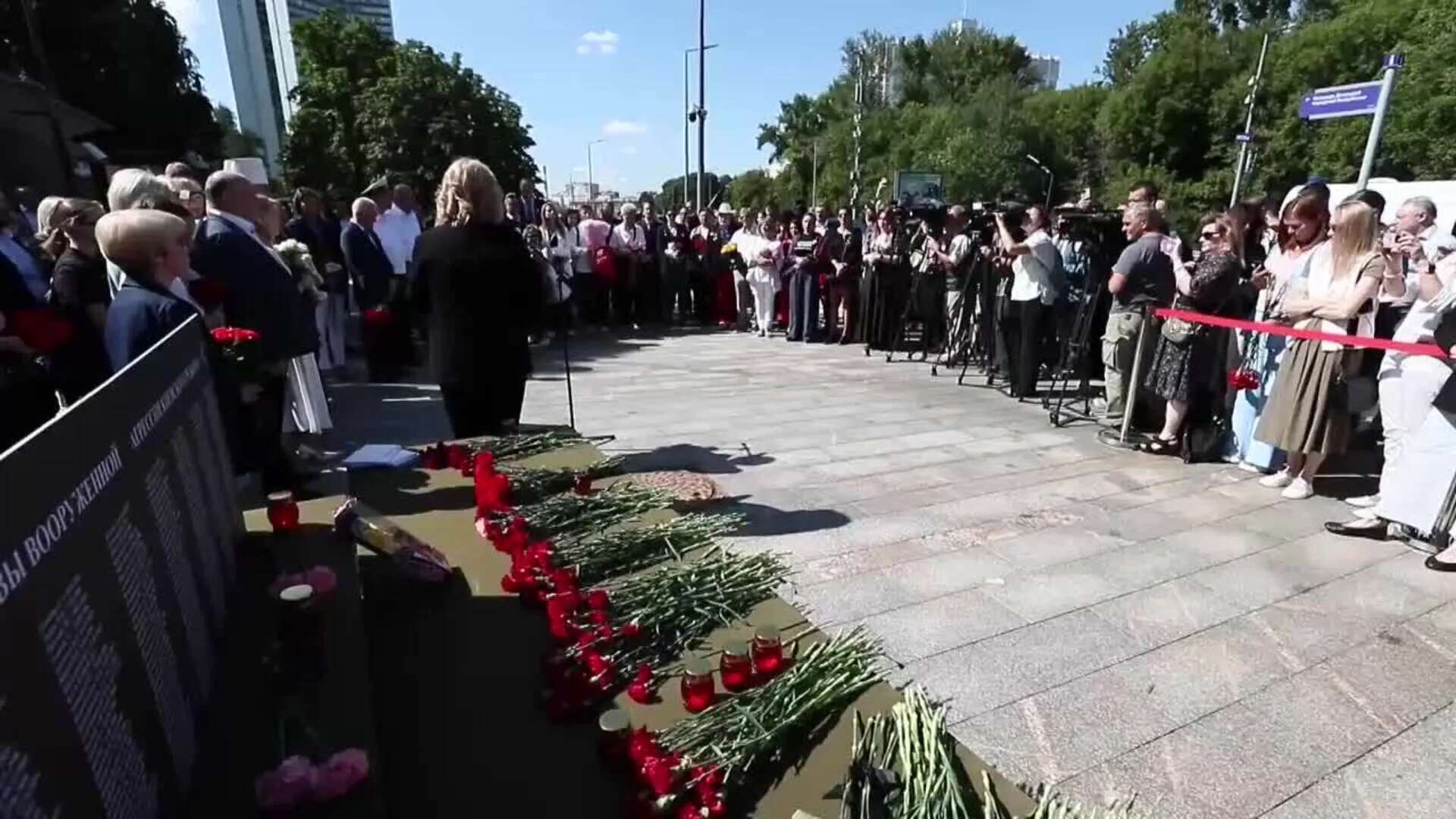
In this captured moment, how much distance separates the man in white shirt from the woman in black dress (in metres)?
7.15

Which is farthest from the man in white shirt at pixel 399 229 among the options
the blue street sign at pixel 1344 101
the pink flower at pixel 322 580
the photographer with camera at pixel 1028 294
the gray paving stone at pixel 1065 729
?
the blue street sign at pixel 1344 101

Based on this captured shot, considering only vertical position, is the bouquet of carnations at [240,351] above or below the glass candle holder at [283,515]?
above

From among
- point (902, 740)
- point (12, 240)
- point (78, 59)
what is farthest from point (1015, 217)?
point (78, 59)

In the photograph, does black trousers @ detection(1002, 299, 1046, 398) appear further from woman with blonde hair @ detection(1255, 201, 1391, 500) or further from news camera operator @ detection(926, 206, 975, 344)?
woman with blonde hair @ detection(1255, 201, 1391, 500)

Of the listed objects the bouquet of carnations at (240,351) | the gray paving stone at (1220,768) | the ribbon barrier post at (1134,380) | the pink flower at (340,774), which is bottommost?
the gray paving stone at (1220,768)

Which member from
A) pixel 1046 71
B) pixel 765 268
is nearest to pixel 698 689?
pixel 765 268

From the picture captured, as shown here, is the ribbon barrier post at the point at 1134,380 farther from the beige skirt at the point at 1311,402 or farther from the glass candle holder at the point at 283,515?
the glass candle holder at the point at 283,515

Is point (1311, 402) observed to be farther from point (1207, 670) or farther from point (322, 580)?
point (322, 580)

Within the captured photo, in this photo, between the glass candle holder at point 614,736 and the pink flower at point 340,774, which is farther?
the glass candle holder at point 614,736

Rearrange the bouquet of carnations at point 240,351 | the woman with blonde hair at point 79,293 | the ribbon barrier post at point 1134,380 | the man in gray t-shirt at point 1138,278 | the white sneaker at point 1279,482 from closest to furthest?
the bouquet of carnations at point 240,351 < the woman with blonde hair at point 79,293 < the white sneaker at point 1279,482 < the man in gray t-shirt at point 1138,278 < the ribbon barrier post at point 1134,380

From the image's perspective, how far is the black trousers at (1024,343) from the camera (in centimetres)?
700

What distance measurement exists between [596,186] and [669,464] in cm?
6311

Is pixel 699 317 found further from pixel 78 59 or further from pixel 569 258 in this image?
pixel 78 59

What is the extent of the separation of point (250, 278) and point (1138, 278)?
220 inches
